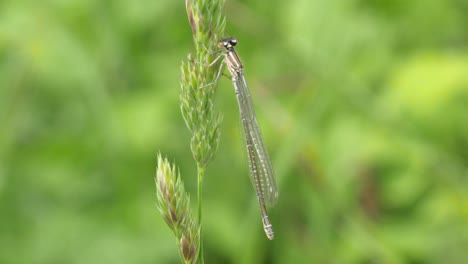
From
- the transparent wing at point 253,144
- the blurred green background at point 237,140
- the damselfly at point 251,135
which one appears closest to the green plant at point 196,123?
the damselfly at point 251,135

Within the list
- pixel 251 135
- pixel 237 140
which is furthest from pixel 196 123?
pixel 237 140

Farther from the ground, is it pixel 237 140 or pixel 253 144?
pixel 237 140

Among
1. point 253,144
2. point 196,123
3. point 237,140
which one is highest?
point 237,140

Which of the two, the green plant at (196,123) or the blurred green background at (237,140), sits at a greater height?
the blurred green background at (237,140)

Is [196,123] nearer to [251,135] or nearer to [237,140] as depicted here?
[251,135]

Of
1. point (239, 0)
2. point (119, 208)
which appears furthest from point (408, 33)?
point (119, 208)

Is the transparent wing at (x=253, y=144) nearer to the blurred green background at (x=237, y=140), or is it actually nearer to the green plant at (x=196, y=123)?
the green plant at (x=196, y=123)
